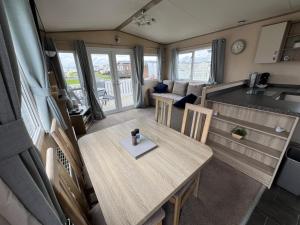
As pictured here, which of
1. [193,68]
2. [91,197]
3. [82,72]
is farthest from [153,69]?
[91,197]

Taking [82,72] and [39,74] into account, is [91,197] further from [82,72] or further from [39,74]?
[82,72]

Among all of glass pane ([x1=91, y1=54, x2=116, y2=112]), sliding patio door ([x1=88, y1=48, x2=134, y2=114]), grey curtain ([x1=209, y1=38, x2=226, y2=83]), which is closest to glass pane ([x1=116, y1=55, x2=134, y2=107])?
sliding patio door ([x1=88, y1=48, x2=134, y2=114])

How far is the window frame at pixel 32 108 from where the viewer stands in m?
1.42

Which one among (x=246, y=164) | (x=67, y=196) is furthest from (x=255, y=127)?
(x=67, y=196)

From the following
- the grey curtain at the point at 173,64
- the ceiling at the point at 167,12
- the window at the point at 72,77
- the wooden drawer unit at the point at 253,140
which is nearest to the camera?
the wooden drawer unit at the point at 253,140

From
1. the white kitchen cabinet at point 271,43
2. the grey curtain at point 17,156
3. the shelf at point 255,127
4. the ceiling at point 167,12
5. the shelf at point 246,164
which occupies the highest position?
the ceiling at point 167,12

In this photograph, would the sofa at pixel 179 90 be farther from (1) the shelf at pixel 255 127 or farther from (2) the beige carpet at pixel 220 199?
(2) the beige carpet at pixel 220 199

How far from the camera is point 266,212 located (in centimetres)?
138

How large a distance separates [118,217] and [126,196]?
0.11 m

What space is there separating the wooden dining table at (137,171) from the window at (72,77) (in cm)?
255

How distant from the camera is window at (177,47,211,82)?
13.7 ft

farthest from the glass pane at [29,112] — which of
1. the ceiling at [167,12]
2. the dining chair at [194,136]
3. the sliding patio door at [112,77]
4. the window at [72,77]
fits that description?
the sliding patio door at [112,77]

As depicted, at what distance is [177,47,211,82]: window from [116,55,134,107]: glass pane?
1.93m

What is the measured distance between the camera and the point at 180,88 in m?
4.37
